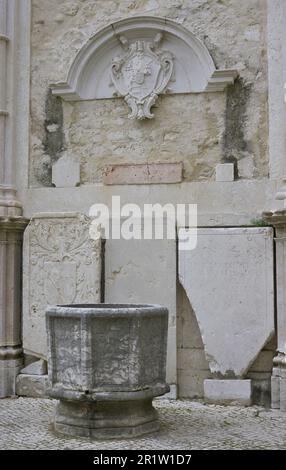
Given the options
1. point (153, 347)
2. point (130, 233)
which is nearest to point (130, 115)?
point (130, 233)

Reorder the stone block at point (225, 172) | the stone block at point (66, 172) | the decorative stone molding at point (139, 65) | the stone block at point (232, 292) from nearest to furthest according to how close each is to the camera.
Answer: the stone block at point (232, 292)
the stone block at point (225, 172)
the decorative stone molding at point (139, 65)
the stone block at point (66, 172)

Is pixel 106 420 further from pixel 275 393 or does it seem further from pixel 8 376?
pixel 8 376

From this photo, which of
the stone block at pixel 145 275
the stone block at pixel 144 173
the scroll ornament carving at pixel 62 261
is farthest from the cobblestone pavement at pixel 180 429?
the stone block at pixel 144 173

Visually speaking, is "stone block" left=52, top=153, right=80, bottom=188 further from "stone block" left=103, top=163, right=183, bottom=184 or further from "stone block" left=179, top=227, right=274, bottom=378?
"stone block" left=179, top=227, right=274, bottom=378

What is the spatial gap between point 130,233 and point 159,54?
1.87 metres

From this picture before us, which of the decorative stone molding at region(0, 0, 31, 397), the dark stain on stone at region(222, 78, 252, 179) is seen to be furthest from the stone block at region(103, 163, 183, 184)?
the decorative stone molding at region(0, 0, 31, 397)

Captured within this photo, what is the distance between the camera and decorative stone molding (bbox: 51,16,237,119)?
6.30 metres

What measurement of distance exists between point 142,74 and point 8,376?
3.23 m

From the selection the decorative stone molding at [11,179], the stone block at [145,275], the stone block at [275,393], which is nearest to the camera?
the stone block at [275,393]

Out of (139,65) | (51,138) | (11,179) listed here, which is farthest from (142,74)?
(11,179)

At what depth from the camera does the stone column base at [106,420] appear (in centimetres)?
441

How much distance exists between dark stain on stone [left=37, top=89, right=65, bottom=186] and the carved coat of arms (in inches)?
25.9

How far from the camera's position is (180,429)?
15.4 feet

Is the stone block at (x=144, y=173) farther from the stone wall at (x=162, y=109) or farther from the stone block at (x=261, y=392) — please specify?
the stone block at (x=261, y=392)
